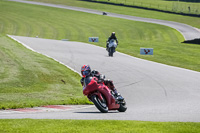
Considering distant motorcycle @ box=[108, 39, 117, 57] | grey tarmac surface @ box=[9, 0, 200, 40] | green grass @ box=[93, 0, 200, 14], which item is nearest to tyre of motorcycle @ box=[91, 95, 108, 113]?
distant motorcycle @ box=[108, 39, 117, 57]

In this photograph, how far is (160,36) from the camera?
189ft

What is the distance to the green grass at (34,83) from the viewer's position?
47.5ft

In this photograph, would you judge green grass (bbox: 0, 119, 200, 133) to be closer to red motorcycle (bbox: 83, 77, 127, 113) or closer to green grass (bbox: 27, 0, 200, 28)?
red motorcycle (bbox: 83, 77, 127, 113)

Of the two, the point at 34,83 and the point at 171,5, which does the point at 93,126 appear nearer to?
the point at 34,83

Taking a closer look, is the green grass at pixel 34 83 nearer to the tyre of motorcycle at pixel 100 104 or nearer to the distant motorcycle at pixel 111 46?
the tyre of motorcycle at pixel 100 104

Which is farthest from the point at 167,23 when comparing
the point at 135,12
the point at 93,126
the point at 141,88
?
the point at 93,126

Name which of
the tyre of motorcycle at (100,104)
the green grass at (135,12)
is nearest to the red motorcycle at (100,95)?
the tyre of motorcycle at (100,104)

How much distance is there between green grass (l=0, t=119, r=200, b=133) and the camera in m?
8.88

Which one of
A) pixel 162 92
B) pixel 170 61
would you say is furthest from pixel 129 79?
pixel 170 61

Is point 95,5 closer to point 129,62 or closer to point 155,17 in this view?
point 155,17

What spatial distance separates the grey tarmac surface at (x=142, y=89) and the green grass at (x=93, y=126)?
3.02 ft

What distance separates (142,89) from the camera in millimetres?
18062

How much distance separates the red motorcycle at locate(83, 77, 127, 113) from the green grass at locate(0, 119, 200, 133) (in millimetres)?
2056

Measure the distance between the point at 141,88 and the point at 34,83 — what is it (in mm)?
4904
